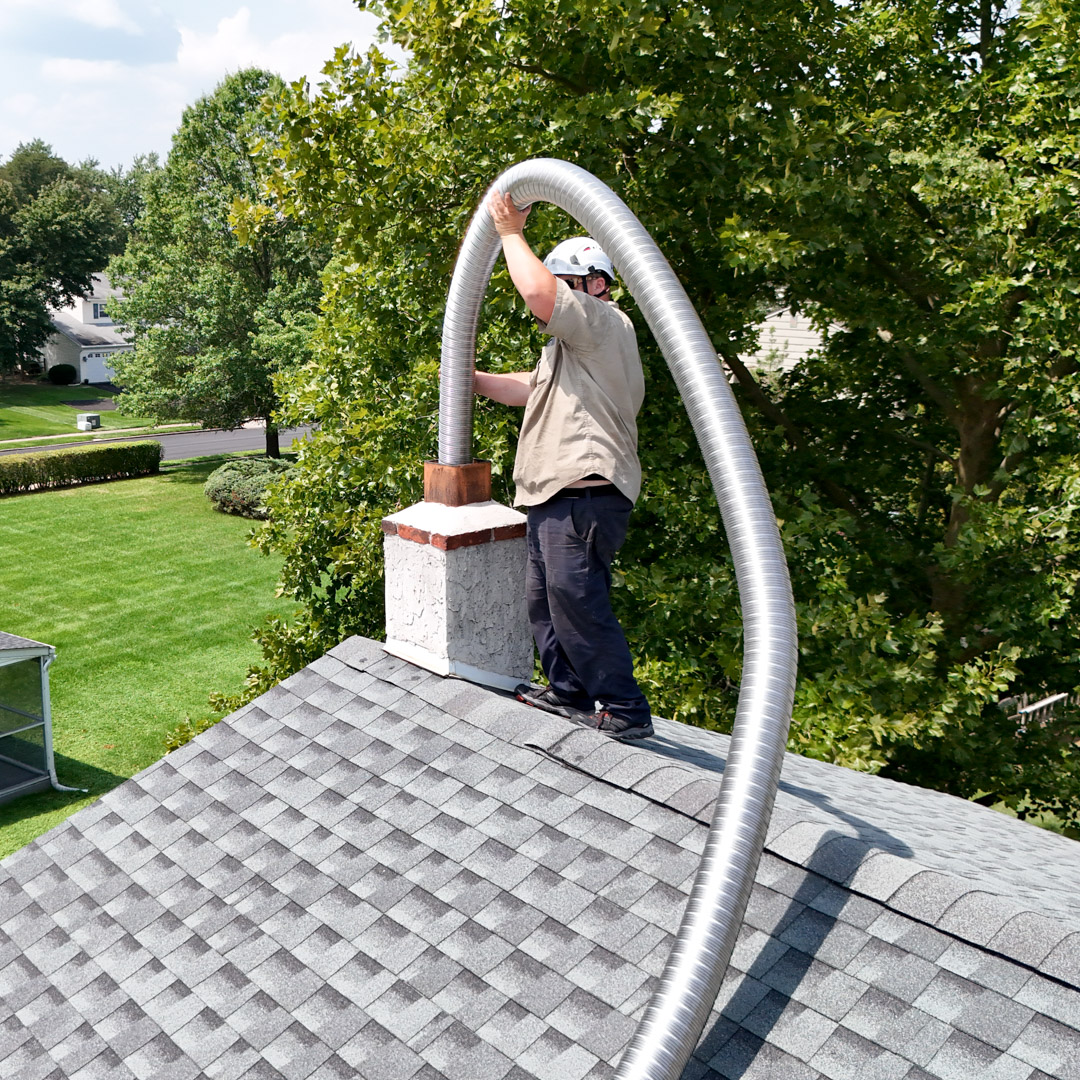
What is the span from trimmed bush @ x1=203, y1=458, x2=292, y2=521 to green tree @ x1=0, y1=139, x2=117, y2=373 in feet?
92.7

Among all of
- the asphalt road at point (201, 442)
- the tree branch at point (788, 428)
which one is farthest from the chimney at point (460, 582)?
the asphalt road at point (201, 442)

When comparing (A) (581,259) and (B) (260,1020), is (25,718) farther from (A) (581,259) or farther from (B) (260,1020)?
(A) (581,259)

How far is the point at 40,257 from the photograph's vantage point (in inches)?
2581

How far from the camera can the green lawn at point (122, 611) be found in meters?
18.7

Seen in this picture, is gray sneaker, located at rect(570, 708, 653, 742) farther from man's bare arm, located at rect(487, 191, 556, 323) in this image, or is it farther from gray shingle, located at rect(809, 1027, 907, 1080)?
gray shingle, located at rect(809, 1027, 907, 1080)

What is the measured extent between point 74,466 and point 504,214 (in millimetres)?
39040

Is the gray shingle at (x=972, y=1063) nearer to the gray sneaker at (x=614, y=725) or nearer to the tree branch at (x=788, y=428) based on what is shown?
the gray sneaker at (x=614, y=725)

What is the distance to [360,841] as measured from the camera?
4711mm

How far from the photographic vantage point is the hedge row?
1519 inches

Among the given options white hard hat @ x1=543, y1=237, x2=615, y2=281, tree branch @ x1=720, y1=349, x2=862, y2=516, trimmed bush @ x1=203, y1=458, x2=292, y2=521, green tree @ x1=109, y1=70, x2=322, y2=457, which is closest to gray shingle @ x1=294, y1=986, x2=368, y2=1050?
white hard hat @ x1=543, y1=237, x2=615, y2=281

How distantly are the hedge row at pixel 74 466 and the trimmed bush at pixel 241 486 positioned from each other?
5.33 metres

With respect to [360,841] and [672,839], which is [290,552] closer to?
[360,841]

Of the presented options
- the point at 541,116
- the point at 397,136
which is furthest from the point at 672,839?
the point at 397,136

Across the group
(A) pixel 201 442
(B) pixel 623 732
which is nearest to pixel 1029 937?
(B) pixel 623 732
